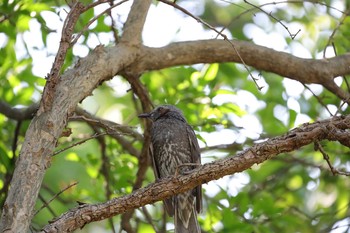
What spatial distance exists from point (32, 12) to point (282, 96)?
8.96 feet

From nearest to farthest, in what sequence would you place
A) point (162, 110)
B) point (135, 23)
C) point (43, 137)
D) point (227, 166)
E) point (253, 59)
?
point (227, 166) < point (43, 137) < point (135, 23) < point (253, 59) < point (162, 110)

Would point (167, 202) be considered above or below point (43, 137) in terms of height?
above

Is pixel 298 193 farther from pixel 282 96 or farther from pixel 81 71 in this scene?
→ pixel 81 71

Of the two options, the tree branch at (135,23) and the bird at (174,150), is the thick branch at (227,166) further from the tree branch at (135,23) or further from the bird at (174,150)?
the bird at (174,150)

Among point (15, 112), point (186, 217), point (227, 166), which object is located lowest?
point (227, 166)

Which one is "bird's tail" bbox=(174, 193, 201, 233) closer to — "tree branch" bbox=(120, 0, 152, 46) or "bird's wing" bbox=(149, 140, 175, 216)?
"bird's wing" bbox=(149, 140, 175, 216)

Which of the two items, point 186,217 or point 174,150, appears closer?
point 186,217

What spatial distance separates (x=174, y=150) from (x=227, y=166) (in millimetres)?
2529

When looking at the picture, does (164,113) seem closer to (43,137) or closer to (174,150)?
(174,150)

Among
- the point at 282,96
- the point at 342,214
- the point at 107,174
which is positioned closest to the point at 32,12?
the point at 107,174

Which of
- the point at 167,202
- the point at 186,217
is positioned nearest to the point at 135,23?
the point at 167,202

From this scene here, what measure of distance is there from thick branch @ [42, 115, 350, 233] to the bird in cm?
214

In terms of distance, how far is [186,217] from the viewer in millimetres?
6516

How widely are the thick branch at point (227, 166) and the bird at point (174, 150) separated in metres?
2.14
